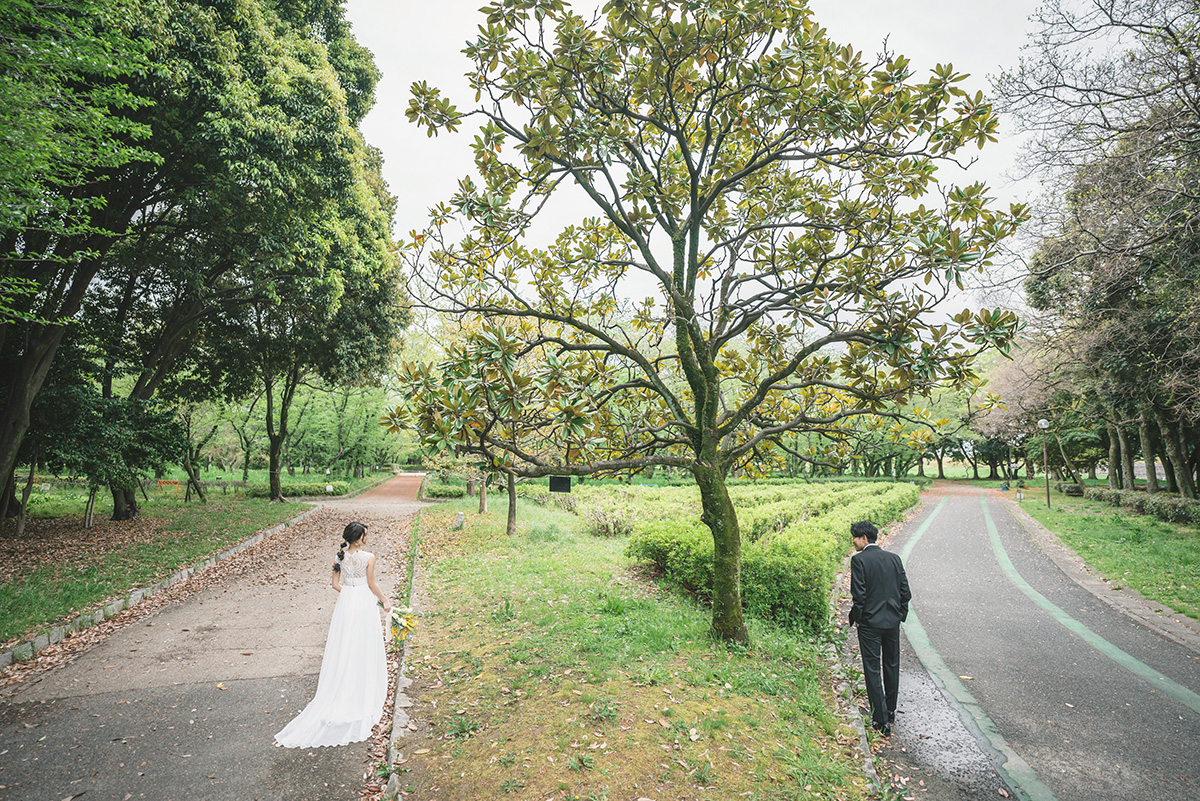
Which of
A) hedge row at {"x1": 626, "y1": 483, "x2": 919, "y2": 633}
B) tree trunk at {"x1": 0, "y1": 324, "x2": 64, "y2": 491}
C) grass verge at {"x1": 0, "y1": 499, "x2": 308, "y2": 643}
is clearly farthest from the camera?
tree trunk at {"x1": 0, "y1": 324, "x2": 64, "y2": 491}

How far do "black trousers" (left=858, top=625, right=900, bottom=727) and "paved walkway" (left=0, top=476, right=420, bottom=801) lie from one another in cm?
430

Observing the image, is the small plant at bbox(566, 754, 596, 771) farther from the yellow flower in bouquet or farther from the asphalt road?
the asphalt road

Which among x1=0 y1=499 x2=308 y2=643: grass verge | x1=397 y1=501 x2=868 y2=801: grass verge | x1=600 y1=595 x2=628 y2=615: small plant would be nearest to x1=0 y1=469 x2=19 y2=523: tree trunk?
x1=0 y1=499 x2=308 y2=643: grass verge

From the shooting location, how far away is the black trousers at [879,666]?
4.59 m

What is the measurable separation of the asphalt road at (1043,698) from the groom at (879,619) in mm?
280

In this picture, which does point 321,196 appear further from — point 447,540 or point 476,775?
point 476,775

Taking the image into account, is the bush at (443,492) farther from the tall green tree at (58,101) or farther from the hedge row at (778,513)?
the tall green tree at (58,101)

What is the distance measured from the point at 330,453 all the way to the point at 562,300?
34085mm

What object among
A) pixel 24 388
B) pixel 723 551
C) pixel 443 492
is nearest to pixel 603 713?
pixel 723 551

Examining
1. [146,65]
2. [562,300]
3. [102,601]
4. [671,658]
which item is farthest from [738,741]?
[146,65]

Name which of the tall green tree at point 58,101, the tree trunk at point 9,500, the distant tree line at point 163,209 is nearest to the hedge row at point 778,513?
the distant tree line at point 163,209

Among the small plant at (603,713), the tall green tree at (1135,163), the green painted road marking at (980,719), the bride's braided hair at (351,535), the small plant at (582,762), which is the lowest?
the green painted road marking at (980,719)

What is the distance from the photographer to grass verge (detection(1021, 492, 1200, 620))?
8.41m

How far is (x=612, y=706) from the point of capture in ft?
14.6
